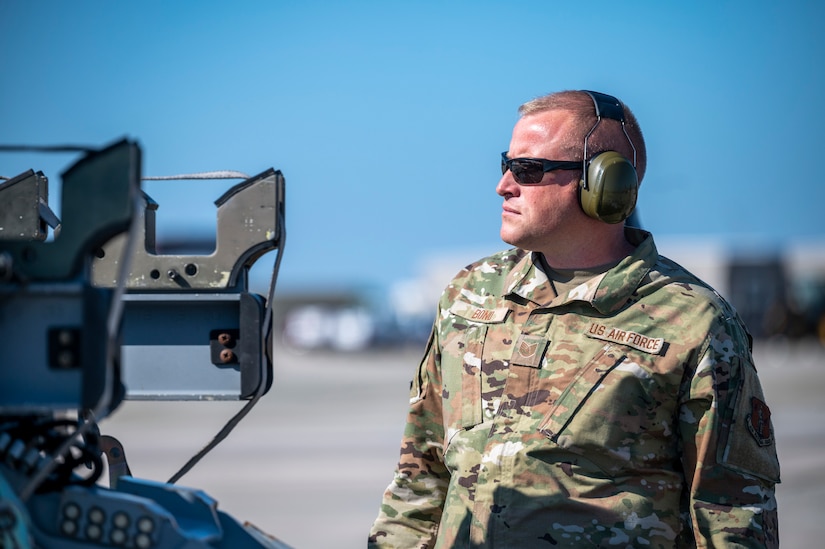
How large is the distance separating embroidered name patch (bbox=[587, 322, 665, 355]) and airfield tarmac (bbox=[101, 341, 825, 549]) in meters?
3.66

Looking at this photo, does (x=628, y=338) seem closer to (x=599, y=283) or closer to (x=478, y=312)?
(x=599, y=283)

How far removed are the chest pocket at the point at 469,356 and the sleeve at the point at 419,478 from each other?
0.29 ft

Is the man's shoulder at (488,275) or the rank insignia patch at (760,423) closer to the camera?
the rank insignia patch at (760,423)

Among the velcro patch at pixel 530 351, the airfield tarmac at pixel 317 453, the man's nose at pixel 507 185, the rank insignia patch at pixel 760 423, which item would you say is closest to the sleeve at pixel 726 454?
the rank insignia patch at pixel 760 423

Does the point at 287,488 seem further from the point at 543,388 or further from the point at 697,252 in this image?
Answer: the point at 697,252

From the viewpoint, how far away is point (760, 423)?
2.47 meters

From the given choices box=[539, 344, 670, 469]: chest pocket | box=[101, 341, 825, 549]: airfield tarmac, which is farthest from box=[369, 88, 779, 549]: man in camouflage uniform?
box=[101, 341, 825, 549]: airfield tarmac

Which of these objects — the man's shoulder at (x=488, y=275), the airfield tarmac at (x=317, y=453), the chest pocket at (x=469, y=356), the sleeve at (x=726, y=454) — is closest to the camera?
the sleeve at (x=726, y=454)

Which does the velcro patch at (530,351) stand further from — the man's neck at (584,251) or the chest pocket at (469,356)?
the man's neck at (584,251)

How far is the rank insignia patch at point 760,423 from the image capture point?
2436 millimetres

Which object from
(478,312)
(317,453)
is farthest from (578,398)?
(317,453)

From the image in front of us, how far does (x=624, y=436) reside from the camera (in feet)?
8.00

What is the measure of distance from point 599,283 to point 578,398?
298 mm

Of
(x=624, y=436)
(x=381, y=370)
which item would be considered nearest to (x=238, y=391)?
(x=624, y=436)
